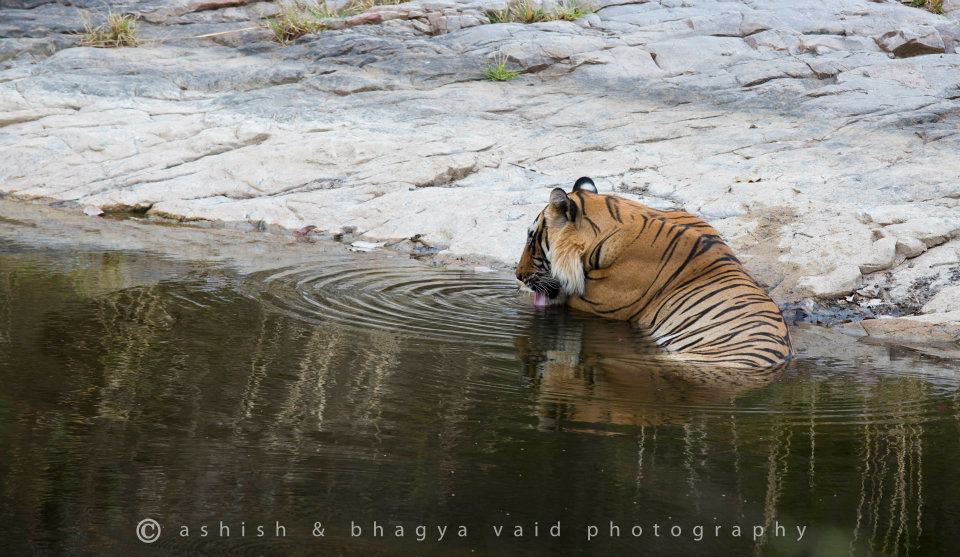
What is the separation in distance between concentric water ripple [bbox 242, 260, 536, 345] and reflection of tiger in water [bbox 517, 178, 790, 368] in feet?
1.25

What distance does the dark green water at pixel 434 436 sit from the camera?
2.81 metres

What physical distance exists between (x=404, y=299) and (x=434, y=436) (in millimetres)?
2555

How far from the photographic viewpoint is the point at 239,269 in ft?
22.2

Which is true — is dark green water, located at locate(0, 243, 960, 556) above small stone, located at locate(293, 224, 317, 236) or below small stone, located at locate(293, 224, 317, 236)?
above

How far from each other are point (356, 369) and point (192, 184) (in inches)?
205

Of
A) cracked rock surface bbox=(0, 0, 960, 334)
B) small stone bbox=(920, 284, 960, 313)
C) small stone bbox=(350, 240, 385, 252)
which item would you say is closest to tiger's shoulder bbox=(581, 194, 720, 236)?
cracked rock surface bbox=(0, 0, 960, 334)

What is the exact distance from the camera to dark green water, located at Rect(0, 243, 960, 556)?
2.81 metres

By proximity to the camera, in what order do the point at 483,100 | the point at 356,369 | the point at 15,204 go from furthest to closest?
the point at 483,100 < the point at 15,204 < the point at 356,369

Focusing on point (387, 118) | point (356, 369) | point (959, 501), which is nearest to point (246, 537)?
point (356, 369)

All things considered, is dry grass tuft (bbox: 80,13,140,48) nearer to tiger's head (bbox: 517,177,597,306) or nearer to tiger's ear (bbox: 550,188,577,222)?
tiger's head (bbox: 517,177,597,306)

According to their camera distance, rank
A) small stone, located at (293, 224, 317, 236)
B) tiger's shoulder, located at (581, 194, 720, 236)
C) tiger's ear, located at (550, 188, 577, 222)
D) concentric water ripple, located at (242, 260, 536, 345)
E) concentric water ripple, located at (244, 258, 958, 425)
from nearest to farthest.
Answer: concentric water ripple, located at (244, 258, 958, 425) < concentric water ripple, located at (242, 260, 536, 345) < tiger's shoulder, located at (581, 194, 720, 236) < tiger's ear, located at (550, 188, 577, 222) < small stone, located at (293, 224, 317, 236)

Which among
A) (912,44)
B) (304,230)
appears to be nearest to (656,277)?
(304,230)

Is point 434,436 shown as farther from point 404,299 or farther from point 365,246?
point 365,246

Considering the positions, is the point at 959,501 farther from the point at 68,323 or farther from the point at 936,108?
the point at 936,108
